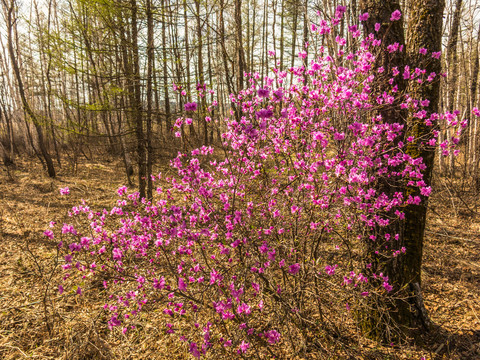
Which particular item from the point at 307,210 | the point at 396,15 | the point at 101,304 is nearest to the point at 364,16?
the point at 396,15

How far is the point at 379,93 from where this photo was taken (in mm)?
2484

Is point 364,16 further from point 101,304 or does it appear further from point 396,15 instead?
point 101,304

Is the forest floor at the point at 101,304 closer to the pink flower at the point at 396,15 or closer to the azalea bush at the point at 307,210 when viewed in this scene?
the azalea bush at the point at 307,210

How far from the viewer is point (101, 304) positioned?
368 centimetres

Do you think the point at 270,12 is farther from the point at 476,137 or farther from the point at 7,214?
the point at 7,214

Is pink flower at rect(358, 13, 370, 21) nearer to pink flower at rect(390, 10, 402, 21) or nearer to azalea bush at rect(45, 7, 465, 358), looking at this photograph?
azalea bush at rect(45, 7, 465, 358)

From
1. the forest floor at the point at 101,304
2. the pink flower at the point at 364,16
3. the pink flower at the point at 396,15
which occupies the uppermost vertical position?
the pink flower at the point at 364,16

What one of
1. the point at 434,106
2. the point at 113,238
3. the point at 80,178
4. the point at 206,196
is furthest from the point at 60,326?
the point at 80,178

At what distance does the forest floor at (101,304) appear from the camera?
2.68 m

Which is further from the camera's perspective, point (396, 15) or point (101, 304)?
point (101, 304)

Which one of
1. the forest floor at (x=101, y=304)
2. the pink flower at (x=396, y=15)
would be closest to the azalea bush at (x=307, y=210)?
the pink flower at (x=396, y=15)

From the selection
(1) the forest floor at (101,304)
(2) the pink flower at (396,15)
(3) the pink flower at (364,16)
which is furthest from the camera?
(1) the forest floor at (101,304)

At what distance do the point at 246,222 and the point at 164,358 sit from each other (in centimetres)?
193

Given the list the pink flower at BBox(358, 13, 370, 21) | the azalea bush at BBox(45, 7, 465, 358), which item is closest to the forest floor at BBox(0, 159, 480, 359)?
the azalea bush at BBox(45, 7, 465, 358)
